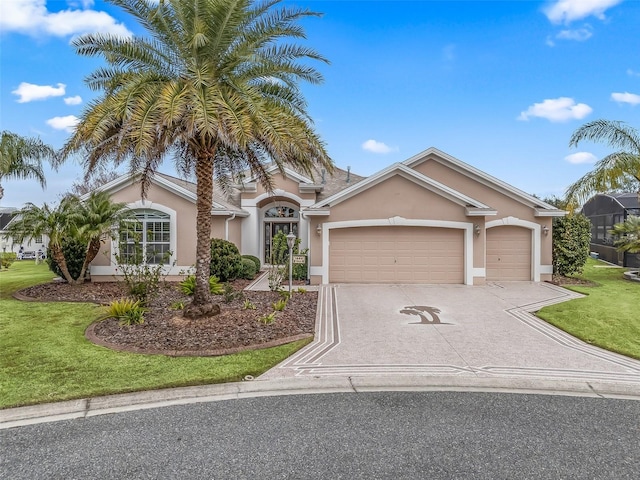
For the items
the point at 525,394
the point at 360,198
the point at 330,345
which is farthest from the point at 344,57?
the point at 525,394

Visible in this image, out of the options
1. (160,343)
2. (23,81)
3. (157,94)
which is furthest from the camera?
(23,81)

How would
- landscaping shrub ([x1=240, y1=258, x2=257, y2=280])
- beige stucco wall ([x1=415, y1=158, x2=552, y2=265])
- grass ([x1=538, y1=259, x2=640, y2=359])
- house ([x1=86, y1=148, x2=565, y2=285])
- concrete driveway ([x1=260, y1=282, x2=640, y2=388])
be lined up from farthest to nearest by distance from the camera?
1. beige stucco wall ([x1=415, y1=158, x2=552, y2=265])
2. landscaping shrub ([x1=240, y1=258, x2=257, y2=280])
3. house ([x1=86, y1=148, x2=565, y2=285])
4. grass ([x1=538, y1=259, x2=640, y2=359])
5. concrete driveway ([x1=260, y1=282, x2=640, y2=388])

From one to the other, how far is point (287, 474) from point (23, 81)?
17.8 metres

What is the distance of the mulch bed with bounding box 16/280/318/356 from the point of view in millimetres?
6891

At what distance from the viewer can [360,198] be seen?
14586mm

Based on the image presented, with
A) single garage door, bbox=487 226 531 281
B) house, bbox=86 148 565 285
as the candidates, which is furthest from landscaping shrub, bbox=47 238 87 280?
single garage door, bbox=487 226 531 281

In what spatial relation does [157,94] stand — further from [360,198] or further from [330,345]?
[360,198]

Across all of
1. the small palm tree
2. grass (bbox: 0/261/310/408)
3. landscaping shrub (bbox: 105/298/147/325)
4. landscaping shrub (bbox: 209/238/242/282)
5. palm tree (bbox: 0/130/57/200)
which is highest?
palm tree (bbox: 0/130/57/200)

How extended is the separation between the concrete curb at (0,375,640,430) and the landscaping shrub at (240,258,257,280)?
10135mm

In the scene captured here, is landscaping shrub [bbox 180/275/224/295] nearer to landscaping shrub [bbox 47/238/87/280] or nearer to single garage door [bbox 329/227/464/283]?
single garage door [bbox 329/227/464/283]

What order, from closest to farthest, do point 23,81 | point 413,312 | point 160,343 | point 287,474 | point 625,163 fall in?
point 287,474 < point 160,343 < point 413,312 < point 23,81 < point 625,163

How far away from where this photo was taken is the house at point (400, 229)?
47.4ft

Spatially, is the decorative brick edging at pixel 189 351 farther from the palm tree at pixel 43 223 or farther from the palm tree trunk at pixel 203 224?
the palm tree at pixel 43 223

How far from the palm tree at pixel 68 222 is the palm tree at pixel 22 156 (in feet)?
22.8
